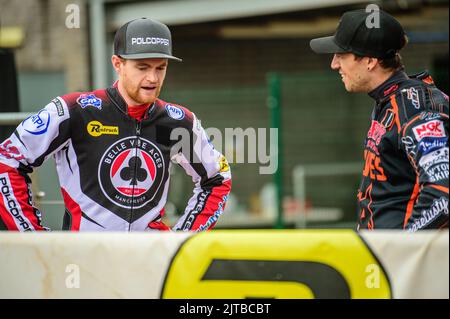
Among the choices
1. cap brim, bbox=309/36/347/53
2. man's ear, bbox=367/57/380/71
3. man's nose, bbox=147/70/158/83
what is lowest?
man's nose, bbox=147/70/158/83

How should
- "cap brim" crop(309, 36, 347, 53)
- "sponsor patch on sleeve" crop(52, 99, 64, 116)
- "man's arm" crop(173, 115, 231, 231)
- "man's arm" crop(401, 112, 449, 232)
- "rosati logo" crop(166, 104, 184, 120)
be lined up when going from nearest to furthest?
"man's arm" crop(401, 112, 449, 232) < "cap brim" crop(309, 36, 347, 53) < "sponsor patch on sleeve" crop(52, 99, 64, 116) < "rosati logo" crop(166, 104, 184, 120) < "man's arm" crop(173, 115, 231, 231)

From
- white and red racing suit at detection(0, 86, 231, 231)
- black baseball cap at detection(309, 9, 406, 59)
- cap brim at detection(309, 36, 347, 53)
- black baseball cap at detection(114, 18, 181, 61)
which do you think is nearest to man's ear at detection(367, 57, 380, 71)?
black baseball cap at detection(309, 9, 406, 59)

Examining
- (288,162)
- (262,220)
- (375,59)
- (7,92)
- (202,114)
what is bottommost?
(262,220)

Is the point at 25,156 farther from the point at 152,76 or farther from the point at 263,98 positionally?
the point at 263,98

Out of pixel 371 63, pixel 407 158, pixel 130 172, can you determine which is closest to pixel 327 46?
pixel 371 63

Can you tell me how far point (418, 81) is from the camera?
3.65m

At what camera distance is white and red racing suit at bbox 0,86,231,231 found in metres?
3.92

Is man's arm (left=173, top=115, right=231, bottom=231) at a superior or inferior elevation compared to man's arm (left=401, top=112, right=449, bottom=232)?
inferior

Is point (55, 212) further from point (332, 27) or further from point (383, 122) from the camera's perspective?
point (332, 27)

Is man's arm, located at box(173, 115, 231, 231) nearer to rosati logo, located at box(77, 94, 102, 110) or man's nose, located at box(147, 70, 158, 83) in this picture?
man's nose, located at box(147, 70, 158, 83)

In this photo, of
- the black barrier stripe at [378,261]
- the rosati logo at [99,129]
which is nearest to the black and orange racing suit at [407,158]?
the black barrier stripe at [378,261]

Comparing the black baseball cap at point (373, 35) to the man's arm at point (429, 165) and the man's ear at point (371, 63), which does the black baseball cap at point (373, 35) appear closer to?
the man's ear at point (371, 63)
